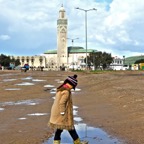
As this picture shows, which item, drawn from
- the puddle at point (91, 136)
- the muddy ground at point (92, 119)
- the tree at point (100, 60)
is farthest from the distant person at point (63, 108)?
the tree at point (100, 60)

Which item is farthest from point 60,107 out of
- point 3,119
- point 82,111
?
point 82,111

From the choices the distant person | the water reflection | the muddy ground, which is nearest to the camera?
the distant person

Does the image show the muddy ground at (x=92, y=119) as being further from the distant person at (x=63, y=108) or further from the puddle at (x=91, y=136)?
the distant person at (x=63, y=108)

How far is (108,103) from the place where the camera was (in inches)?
722

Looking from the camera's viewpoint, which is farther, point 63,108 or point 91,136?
point 91,136

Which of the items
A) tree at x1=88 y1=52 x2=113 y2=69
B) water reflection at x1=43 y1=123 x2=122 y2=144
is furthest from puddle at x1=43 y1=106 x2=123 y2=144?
tree at x1=88 y1=52 x2=113 y2=69

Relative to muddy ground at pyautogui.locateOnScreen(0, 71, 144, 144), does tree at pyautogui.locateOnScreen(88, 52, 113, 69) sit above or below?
above

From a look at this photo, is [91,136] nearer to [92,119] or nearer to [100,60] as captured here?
[92,119]

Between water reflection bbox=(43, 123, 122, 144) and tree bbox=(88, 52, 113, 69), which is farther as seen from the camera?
tree bbox=(88, 52, 113, 69)

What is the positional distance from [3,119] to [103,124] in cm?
A: 375

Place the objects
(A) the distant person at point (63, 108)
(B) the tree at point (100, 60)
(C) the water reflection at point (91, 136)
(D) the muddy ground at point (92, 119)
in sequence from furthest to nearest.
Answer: (B) the tree at point (100, 60) < (D) the muddy ground at point (92, 119) < (C) the water reflection at point (91, 136) < (A) the distant person at point (63, 108)

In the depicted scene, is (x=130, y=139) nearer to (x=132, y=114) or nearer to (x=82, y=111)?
(x=132, y=114)

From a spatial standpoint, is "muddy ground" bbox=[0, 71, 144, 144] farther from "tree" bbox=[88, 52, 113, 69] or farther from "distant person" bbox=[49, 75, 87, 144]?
"tree" bbox=[88, 52, 113, 69]

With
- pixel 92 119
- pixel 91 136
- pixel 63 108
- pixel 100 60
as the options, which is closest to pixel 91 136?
pixel 91 136
